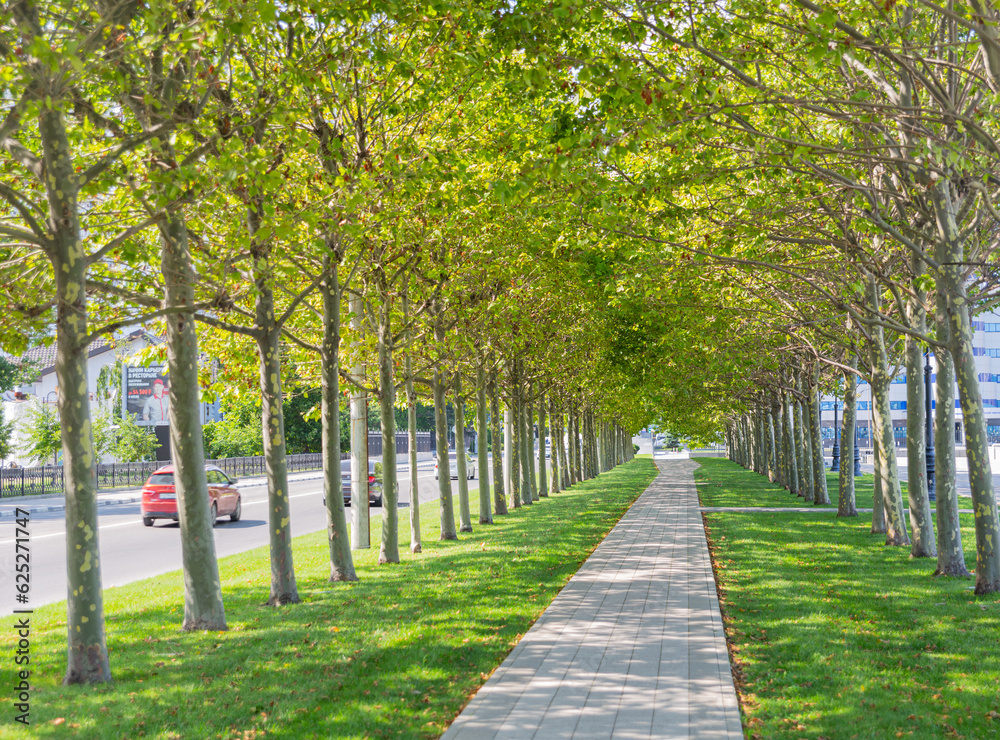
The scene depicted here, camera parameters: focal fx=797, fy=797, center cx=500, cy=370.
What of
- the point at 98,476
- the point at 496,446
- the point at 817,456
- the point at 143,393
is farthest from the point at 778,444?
the point at 143,393

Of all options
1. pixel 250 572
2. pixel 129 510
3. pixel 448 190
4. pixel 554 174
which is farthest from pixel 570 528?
pixel 129 510

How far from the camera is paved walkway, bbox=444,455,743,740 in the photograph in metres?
5.78

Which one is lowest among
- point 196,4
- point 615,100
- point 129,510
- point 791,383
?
point 129,510

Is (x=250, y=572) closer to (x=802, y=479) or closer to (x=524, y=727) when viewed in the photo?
(x=524, y=727)

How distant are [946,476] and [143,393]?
62.1 metres

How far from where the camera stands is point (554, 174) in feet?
25.5

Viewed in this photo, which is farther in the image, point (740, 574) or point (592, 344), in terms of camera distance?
point (592, 344)

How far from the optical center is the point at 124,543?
62.3 feet

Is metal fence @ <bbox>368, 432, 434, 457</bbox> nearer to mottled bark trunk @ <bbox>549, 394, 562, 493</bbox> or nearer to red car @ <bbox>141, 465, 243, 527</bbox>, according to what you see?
mottled bark trunk @ <bbox>549, 394, 562, 493</bbox>

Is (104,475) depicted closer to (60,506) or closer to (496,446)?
(60,506)

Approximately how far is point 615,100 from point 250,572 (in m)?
10.3

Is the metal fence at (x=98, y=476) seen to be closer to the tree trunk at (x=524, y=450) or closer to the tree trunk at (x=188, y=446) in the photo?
the tree trunk at (x=524, y=450)

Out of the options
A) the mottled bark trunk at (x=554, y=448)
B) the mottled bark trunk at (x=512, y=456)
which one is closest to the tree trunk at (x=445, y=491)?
the mottled bark trunk at (x=512, y=456)

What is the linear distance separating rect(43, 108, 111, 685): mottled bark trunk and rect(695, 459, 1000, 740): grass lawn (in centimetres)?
537
